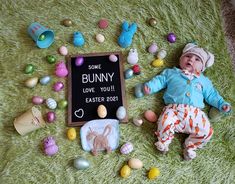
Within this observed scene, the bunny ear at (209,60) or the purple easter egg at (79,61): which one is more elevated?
the bunny ear at (209,60)

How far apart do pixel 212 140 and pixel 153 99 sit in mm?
281

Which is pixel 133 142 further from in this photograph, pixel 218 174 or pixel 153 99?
pixel 218 174

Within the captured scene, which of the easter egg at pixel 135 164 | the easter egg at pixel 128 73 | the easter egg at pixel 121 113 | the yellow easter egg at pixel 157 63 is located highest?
the yellow easter egg at pixel 157 63

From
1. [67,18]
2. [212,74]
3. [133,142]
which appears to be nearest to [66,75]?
[67,18]

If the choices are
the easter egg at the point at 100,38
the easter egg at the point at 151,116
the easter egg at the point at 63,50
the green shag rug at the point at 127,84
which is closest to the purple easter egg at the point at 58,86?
the green shag rug at the point at 127,84

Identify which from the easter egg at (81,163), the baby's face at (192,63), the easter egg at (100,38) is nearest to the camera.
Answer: the easter egg at (81,163)

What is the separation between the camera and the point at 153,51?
54.4 inches

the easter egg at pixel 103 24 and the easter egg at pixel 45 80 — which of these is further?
the easter egg at pixel 103 24

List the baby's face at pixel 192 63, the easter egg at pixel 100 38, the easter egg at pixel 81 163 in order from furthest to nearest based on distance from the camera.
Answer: the easter egg at pixel 100 38
the baby's face at pixel 192 63
the easter egg at pixel 81 163

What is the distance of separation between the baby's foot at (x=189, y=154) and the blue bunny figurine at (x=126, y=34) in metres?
0.51

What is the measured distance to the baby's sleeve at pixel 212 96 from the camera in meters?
1.27

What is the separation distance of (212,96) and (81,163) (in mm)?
574

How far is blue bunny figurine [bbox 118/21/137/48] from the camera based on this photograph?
1374 mm

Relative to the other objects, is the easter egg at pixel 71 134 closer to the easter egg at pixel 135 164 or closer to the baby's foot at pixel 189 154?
the easter egg at pixel 135 164
